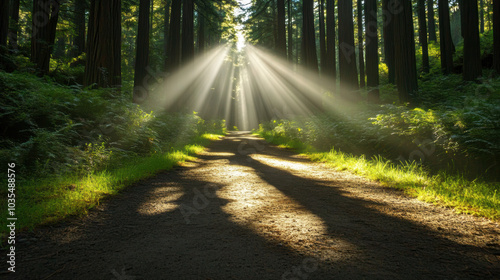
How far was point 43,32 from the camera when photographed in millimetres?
9914

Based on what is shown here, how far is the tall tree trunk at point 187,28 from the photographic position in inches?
663

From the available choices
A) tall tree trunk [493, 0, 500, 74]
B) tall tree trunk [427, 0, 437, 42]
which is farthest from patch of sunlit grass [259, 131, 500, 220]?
tall tree trunk [427, 0, 437, 42]

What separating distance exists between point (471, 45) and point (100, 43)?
15.1m

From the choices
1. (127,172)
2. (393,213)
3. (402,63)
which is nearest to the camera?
(393,213)

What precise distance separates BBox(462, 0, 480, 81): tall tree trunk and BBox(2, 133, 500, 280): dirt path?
38.1 feet

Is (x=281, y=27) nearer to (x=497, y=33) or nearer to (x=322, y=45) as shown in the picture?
(x=322, y=45)

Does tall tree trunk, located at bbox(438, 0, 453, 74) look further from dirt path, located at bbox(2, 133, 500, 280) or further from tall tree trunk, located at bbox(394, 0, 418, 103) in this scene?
dirt path, located at bbox(2, 133, 500, 280)

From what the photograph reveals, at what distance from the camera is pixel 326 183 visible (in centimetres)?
507

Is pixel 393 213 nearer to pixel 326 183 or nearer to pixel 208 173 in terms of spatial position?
pixel 326 183

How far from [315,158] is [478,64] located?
32.2 feet

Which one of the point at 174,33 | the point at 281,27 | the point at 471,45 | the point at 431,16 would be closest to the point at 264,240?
the point at 471,45

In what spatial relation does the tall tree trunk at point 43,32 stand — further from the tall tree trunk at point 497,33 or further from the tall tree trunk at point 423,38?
the tall tree trunk at point 423,38

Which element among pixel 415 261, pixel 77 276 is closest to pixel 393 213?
pixel 415 261

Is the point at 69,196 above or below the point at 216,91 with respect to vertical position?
below
